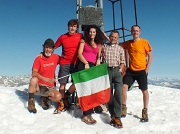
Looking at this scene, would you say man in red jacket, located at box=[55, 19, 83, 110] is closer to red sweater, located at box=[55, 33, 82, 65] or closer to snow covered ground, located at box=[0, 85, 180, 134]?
red sweater, located at box=[55, 33, 82, 65]

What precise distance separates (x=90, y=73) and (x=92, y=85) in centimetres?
33

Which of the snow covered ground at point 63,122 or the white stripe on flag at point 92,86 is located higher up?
the white stripe on flag at point 92,86

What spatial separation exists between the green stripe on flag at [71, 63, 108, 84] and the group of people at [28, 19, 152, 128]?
125 mm

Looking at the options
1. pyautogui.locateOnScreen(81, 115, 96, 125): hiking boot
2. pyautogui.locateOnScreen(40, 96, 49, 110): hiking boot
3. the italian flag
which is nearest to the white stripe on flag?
the italian flag

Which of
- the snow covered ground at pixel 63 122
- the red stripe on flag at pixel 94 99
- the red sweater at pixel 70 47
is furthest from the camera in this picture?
the red sweater at pixel 70 47

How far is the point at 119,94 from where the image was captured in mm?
5348

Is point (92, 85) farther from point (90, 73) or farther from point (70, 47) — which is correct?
point (70, 47)

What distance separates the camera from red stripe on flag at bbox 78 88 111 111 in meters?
5.38

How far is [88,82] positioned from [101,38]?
122 centimetres

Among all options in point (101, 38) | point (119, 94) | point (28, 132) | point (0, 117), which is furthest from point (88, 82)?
point (0, 117)

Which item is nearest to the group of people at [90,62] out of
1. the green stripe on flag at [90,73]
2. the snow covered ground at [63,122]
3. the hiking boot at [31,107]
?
the hiking boot at [31,107]

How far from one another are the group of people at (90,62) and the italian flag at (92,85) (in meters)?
0.16

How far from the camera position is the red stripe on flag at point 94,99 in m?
5.38

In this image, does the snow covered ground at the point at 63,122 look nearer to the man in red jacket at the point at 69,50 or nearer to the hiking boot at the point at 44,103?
the hiking boot at the point at 44,103
